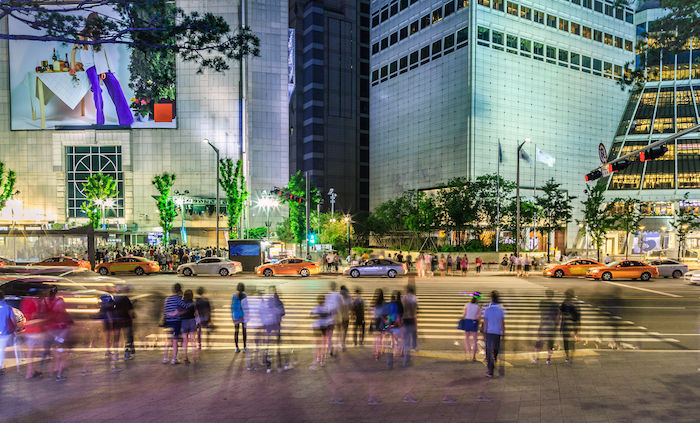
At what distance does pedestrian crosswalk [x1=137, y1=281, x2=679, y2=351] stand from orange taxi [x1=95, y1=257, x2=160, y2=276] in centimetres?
1480

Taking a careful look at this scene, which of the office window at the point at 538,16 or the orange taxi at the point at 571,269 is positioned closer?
the orange taxi at the point at 571,269

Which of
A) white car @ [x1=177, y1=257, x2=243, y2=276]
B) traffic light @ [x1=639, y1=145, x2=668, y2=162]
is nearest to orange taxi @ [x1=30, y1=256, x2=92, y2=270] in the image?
white car @ [x1=177, y1=257, x2=243, y2=276]

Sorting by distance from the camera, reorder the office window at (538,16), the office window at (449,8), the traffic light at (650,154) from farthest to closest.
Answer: the office window at (538,16) → the office window at (449,8) → the traffic light at (650,154)

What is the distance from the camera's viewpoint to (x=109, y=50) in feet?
186

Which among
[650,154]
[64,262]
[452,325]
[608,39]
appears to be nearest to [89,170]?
[64,262]

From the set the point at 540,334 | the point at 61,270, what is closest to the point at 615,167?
the point at 540,334

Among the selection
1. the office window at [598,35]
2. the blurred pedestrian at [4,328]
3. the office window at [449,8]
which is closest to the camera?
the blurred pedestrian at [4,328]

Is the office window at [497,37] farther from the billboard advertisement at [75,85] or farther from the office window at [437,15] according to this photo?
the billboard advertisement at [75,85]

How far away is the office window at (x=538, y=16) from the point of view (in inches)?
2529

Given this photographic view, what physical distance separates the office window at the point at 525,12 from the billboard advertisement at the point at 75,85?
54.3 metres

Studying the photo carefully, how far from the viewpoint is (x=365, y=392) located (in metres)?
7.54

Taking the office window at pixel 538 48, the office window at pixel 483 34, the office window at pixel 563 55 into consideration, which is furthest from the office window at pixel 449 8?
the office window at pixel 563 55

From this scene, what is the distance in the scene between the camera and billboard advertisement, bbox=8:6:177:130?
184 ft

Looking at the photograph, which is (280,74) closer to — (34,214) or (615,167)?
(34,214)
